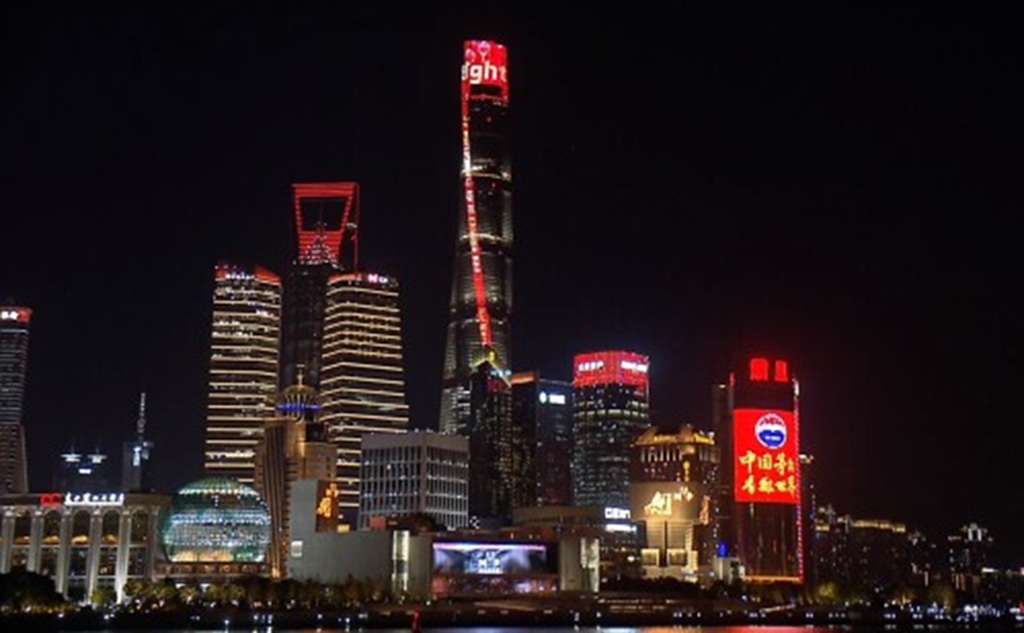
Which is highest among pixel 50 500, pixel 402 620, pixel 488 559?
pixel 50 500

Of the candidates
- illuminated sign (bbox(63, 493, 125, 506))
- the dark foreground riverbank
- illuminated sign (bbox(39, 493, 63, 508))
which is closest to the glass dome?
illuminated sign (bbox(63, 493, 125, 506))

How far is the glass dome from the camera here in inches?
7594

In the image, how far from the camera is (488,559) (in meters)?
190

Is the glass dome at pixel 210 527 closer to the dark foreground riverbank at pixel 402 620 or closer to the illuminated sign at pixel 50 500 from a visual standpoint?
the illuminated sign at pixel 50 500

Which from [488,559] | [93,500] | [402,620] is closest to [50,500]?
[93,500]

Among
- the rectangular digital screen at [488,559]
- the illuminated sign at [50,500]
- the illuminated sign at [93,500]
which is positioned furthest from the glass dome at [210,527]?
the rectangular digital screen at [488,559]

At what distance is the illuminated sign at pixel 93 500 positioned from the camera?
7648 inches

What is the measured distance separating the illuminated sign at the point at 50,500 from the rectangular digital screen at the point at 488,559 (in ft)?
173

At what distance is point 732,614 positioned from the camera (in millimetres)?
198000

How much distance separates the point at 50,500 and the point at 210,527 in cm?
2275

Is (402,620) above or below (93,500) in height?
below

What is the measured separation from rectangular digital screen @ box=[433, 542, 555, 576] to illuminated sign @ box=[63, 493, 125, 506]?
45.5m

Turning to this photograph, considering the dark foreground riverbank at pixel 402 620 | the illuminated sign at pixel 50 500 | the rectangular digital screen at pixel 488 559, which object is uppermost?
the illuminated sign at pixel 50 500

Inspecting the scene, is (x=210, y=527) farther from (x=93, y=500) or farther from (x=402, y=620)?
(x=402, y=620)
